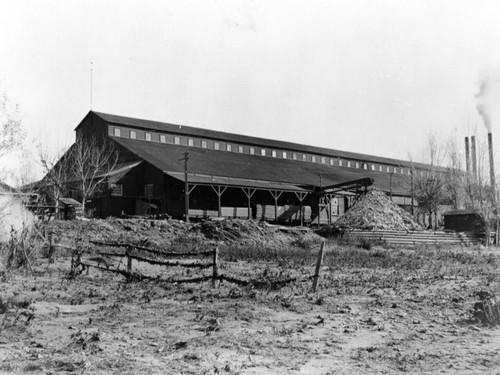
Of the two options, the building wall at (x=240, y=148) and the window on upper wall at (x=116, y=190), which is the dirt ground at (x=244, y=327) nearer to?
the window on upper wall at (x=116, y=190)

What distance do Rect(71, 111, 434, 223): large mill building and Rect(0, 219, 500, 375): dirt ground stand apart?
25147 millimetres

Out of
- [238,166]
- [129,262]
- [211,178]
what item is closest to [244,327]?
[129,262]

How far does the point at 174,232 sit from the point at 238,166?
789 inches

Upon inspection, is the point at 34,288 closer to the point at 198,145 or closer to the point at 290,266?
the point at 290,266

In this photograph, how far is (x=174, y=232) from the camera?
97.6ft

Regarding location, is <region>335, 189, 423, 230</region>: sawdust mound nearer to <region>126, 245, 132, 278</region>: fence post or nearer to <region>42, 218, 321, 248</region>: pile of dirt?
<region>42, 218, 321, 248</region>: pile of dirt

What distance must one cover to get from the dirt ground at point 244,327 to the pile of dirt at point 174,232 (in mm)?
12461

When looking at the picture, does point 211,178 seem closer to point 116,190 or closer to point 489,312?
point 116,190

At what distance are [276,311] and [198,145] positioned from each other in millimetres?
45307

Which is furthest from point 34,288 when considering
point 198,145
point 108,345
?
point 198,145

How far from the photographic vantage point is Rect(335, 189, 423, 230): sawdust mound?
120ft

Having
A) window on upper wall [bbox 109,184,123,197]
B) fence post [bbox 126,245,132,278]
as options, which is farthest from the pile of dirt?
window on upper wall [bbox 109,184,123,197]

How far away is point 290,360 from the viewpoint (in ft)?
21.8

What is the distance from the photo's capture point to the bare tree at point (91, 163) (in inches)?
1620
